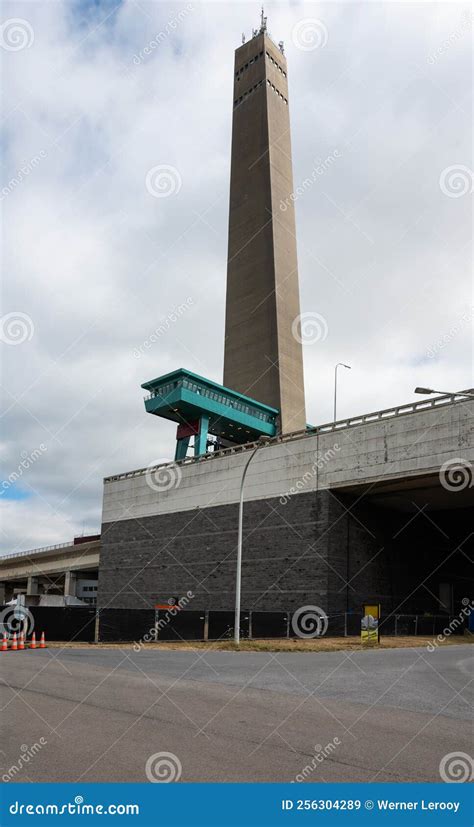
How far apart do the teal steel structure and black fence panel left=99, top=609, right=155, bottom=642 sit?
36922mm

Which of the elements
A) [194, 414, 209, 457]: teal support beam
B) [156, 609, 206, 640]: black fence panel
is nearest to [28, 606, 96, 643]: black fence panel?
[156, 609, 206, 640]: black fence panel

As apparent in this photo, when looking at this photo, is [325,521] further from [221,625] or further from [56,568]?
[56,568]

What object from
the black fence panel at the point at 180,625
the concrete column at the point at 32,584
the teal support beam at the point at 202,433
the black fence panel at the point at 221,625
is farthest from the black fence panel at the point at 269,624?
the concrete column at the point at 32,584

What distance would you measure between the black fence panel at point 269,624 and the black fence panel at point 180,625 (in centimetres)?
256

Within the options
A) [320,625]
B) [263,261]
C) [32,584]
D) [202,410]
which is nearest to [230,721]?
[320,625]

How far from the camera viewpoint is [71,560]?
8588cm

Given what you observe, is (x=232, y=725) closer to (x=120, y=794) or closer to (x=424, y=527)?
(x=120, y=794)

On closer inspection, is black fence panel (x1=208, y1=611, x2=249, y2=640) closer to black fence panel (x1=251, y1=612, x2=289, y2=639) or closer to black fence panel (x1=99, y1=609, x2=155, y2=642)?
black fence panel (x1=251, y1=612, x2=289, y2=639)

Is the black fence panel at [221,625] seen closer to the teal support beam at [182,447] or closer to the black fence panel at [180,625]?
the black fence panel at [180,625]

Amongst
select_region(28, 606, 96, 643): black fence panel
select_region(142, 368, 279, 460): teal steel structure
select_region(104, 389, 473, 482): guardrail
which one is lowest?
select_region(28, 606, 96, 643): black fence panel

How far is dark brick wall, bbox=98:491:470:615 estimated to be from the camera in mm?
42000

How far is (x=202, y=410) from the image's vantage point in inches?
2657

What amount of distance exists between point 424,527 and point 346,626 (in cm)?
1655

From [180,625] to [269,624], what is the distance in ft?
14.8
